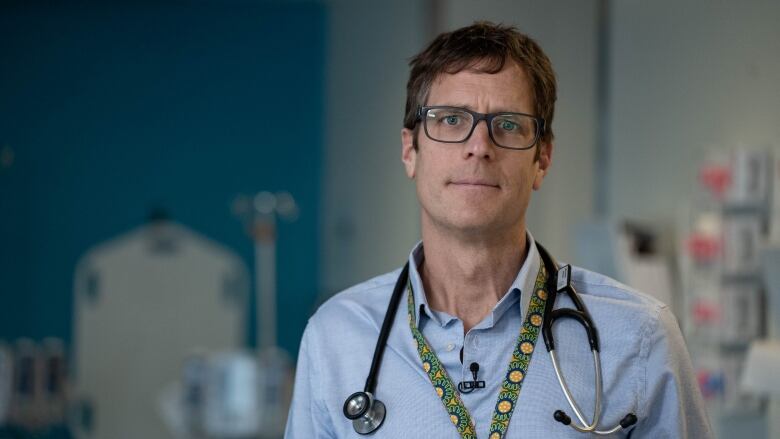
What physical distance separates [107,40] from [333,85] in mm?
1343

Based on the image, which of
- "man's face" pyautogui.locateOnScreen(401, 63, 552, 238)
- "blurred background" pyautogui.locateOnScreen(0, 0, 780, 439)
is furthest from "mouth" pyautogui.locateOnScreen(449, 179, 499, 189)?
"blurred background" pyautogui.locateOnScreen(0, 0, 780, 439)

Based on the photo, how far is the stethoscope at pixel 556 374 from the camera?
127 cm

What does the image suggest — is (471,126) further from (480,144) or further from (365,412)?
(365,412)

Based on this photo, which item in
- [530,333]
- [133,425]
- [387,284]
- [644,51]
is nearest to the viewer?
[530,333]


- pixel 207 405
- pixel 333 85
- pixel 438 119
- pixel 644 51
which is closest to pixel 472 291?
pixel 438 119

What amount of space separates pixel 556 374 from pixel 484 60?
0.43 metres

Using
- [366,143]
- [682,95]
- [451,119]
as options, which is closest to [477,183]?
[451,119]

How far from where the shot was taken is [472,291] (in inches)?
56.5

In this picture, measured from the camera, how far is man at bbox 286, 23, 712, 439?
1322 mm

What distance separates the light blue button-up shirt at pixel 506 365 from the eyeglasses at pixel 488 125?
0.17 m

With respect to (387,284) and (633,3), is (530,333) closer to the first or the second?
(387,284)

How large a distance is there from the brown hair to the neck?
6.5 inches

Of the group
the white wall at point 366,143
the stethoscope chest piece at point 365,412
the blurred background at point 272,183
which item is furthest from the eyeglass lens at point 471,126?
the white wall at point 366,143

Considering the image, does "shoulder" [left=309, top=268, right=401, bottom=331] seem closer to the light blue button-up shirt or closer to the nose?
the light blue button-up shirt
